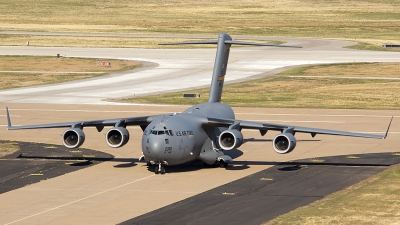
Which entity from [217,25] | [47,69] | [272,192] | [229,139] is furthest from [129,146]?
[217,25]

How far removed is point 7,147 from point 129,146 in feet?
24.8

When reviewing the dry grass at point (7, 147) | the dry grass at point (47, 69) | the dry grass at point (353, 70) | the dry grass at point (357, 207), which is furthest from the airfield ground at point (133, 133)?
the dry grass at point (353, 70)

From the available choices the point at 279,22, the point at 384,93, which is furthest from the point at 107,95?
the point at 279,22

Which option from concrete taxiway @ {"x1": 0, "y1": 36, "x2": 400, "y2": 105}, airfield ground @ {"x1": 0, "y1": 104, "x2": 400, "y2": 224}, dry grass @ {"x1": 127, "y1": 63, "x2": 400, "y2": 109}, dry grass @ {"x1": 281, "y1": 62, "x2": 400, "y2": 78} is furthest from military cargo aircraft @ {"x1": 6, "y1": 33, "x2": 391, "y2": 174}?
dry grass @ {"x1": 281, "y1": 62, "x2": 400, "y2": 78}

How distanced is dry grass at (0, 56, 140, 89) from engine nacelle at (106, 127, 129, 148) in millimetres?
44522

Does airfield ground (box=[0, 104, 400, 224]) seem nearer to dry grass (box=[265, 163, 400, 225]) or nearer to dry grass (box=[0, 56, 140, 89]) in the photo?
dry grass (box=[265, 163, 400, 225])

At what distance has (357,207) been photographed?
35594mm

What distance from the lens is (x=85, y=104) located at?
2872 inches

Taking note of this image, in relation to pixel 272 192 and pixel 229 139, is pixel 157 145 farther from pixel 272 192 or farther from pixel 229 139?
pixel 272 192

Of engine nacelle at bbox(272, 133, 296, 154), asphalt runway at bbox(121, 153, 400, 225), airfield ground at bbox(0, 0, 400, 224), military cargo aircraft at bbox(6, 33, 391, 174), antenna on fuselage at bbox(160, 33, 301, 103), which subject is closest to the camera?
asphalt runway at bbox(121, 153, 400, 225)

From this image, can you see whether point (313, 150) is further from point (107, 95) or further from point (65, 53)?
point (65, 53)

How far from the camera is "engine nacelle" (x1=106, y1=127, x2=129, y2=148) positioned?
4450cm

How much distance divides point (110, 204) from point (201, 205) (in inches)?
160

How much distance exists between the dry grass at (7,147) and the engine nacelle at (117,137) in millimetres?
8528
